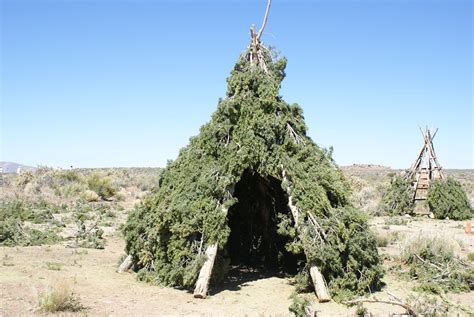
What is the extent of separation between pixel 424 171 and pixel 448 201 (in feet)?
7.45

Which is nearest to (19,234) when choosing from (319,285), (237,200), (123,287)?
(123,287)

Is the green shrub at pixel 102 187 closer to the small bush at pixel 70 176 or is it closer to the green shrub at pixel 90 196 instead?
the green shrub at pixel 90 196

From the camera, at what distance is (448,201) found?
20.1 metres

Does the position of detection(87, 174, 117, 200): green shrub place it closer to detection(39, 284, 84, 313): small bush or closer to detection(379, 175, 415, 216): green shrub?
detection(379, 175, 415, 216): green shrub

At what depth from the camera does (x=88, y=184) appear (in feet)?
85.3

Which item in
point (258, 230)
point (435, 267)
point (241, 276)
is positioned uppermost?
point (258, 230)

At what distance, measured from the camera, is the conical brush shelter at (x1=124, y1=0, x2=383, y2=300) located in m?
8.15

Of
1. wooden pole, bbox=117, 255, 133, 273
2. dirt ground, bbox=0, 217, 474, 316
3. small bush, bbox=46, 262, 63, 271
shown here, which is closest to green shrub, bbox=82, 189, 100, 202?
dirt ground, bbox=0, 217, 474, 316

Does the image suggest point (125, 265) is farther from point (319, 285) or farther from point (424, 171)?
point (424, 171)

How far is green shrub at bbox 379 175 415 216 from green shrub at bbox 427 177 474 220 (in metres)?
1.10

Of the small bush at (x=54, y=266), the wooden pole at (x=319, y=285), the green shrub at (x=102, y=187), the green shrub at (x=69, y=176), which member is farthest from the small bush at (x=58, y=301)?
the green shrub at (x=69, y=176)

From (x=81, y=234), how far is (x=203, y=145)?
6.02 meters

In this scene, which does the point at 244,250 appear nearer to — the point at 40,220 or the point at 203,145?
the point at 203,145

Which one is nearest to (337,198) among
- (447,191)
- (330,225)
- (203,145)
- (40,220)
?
(330,225)
